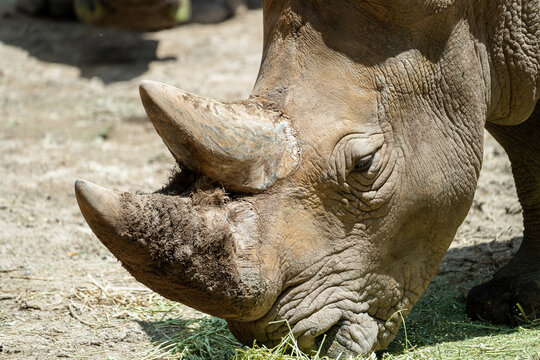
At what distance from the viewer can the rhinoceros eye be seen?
3604 mm

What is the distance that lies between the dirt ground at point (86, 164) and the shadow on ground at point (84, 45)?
30 millimetres

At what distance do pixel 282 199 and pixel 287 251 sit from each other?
0.23 metres

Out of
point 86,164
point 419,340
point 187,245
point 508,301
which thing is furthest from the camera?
point 86,164

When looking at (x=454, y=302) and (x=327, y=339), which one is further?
(x=454, y=302)

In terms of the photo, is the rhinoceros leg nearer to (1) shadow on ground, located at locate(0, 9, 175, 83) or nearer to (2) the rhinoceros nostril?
(2) the rhinoceros nostril

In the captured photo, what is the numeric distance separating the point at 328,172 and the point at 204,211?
0.62 metres

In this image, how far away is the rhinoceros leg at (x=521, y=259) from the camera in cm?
453

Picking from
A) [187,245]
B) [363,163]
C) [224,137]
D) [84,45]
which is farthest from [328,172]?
[84,45]

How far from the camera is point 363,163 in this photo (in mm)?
3611

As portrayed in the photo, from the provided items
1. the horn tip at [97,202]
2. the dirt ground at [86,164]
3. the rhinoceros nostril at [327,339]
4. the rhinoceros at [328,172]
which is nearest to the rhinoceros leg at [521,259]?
the dirt ground at [86,164]

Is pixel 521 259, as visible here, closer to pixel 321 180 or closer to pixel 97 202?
pixel 321 180

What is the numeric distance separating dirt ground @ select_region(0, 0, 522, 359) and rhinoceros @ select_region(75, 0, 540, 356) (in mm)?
1097

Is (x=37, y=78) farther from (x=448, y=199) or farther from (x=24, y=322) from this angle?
(x=448, y=199)

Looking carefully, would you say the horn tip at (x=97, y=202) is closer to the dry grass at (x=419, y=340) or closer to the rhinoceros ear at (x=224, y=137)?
the rhinoceros ear at (x=224, y=137)
